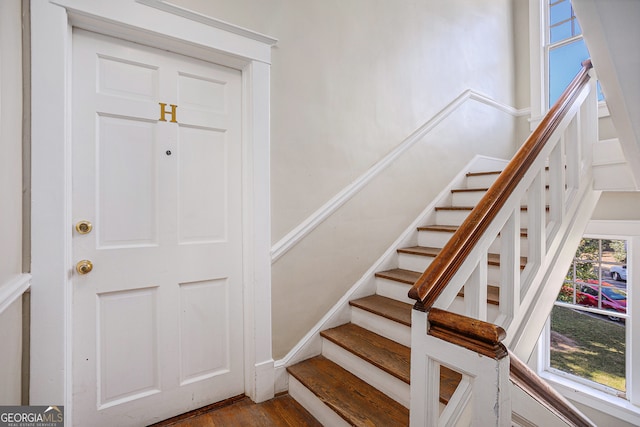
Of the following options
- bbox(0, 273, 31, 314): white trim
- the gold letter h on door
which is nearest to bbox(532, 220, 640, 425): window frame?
the gold letter h on door

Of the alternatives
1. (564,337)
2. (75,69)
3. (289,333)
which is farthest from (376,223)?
(564,337)

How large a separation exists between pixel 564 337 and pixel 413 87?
3147 millimetres

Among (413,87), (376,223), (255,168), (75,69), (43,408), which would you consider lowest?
(43,408)

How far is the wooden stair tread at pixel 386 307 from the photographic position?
1.79 metres

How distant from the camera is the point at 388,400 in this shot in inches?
59.6

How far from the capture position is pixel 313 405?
1624 mm

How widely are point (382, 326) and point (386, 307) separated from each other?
13cm

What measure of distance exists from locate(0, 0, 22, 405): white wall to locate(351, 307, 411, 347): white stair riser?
1.66m

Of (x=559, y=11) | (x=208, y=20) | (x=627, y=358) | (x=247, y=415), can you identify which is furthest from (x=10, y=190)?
(x=559, y=11)

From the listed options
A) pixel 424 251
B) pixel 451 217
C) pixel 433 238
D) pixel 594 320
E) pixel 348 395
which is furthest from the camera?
pixel 594 320

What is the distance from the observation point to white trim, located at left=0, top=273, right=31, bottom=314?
954 mm

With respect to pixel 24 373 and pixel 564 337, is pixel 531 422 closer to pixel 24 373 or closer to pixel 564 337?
pixel 24 373

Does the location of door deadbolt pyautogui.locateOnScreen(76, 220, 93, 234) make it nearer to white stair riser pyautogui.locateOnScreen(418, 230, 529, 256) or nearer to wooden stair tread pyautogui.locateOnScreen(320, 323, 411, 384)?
wooden stair tread pyautogui.locateOnScreen(320, 323, 411, 384)

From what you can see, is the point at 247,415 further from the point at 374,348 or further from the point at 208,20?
the point at 208,20
